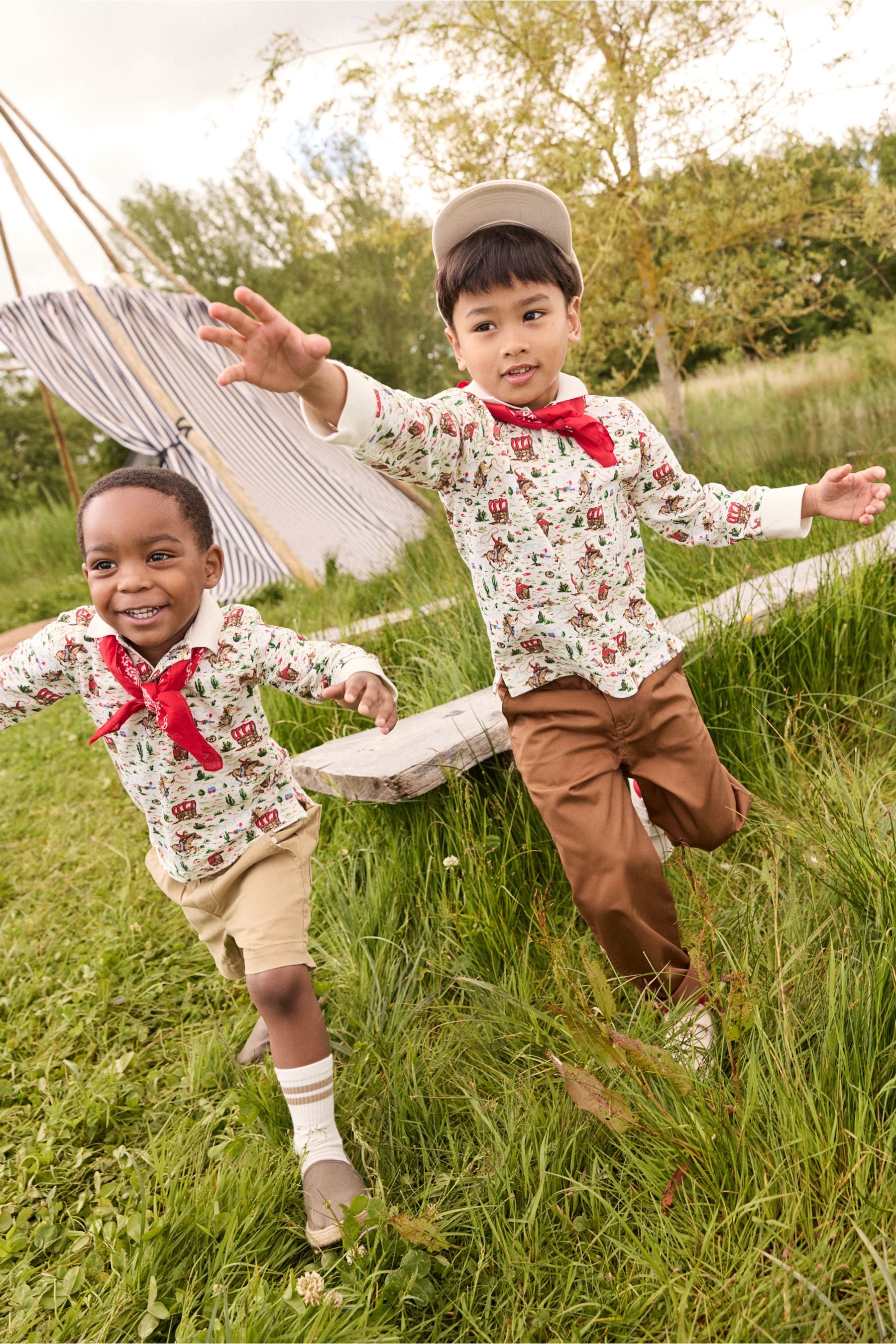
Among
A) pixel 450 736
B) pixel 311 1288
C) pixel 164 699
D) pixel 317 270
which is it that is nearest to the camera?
pixel 311 1288

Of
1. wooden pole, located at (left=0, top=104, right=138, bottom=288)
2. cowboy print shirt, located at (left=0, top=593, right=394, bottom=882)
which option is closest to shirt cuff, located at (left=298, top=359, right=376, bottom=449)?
cowboy print shirt, located at (left=0, top=593, right=394, bottom=882)

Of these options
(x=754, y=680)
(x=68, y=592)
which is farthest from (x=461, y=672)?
(x=68, y=592)

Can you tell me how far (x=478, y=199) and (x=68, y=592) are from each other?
6888 mm

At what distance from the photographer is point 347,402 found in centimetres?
151

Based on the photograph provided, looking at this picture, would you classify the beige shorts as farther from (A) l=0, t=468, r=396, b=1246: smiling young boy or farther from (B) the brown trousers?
(B) the brown trousers

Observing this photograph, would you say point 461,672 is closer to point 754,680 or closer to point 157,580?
point 754,680

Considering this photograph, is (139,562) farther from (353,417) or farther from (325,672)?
(353,417)

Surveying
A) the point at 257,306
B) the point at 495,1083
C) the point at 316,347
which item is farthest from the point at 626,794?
the point at 257,306

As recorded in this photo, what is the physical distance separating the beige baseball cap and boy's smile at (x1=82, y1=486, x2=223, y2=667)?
2.57 feet

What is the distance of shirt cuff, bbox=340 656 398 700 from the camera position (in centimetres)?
180

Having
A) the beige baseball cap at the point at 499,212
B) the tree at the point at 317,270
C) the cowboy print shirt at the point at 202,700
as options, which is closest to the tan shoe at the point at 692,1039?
the cowboy print shirt at the point at 202,700

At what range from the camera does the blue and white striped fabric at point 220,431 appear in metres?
6.20

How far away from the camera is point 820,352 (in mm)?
9242

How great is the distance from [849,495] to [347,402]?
3.84 feet
